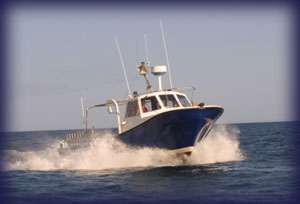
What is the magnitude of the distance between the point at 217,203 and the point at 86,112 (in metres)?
14.5

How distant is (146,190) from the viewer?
507 inches

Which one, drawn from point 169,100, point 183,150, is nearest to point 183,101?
point 169,100

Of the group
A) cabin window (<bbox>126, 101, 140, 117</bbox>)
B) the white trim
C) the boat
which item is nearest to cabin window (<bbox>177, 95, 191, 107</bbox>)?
the boat

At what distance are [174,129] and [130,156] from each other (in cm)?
284

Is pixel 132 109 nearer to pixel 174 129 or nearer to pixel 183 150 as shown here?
pixel 174 129

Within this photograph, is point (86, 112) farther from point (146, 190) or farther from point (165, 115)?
point (146, 190)

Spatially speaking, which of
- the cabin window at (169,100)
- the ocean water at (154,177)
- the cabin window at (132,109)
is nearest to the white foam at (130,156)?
the ocean water at (154,177)

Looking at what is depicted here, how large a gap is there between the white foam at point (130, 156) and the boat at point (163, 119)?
449 millimetres

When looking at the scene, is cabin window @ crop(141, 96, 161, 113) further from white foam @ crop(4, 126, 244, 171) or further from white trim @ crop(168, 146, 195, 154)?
white trim @ crop(168, 146, 195, 154)

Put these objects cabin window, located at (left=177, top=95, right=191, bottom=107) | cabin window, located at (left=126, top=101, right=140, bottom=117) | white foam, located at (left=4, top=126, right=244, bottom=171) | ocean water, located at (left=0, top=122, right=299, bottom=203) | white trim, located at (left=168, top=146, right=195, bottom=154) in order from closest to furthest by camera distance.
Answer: ocean water, located at (left=0, top=122, right=299, bottom=203)
white trim, located at (left=168, top=146, right=195, bottom=154)
white foam, located at (left=4, top=126, right=244, bottom=171)
cabin window, located at (left=126, top=101, right=140, bottom=117)
cabin window, located at (left=177, top=95, right=191, bottom=107)

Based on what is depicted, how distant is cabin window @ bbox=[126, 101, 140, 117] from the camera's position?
19522 millimetres

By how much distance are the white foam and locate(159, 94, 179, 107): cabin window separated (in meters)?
2.33

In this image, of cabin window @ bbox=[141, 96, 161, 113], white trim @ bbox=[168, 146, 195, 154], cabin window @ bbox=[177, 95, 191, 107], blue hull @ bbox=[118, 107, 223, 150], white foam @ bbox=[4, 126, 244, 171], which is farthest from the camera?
cabin window @ bbox=[177, 95, 191, 107]

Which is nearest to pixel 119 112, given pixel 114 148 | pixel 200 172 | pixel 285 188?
pixel 114 148
